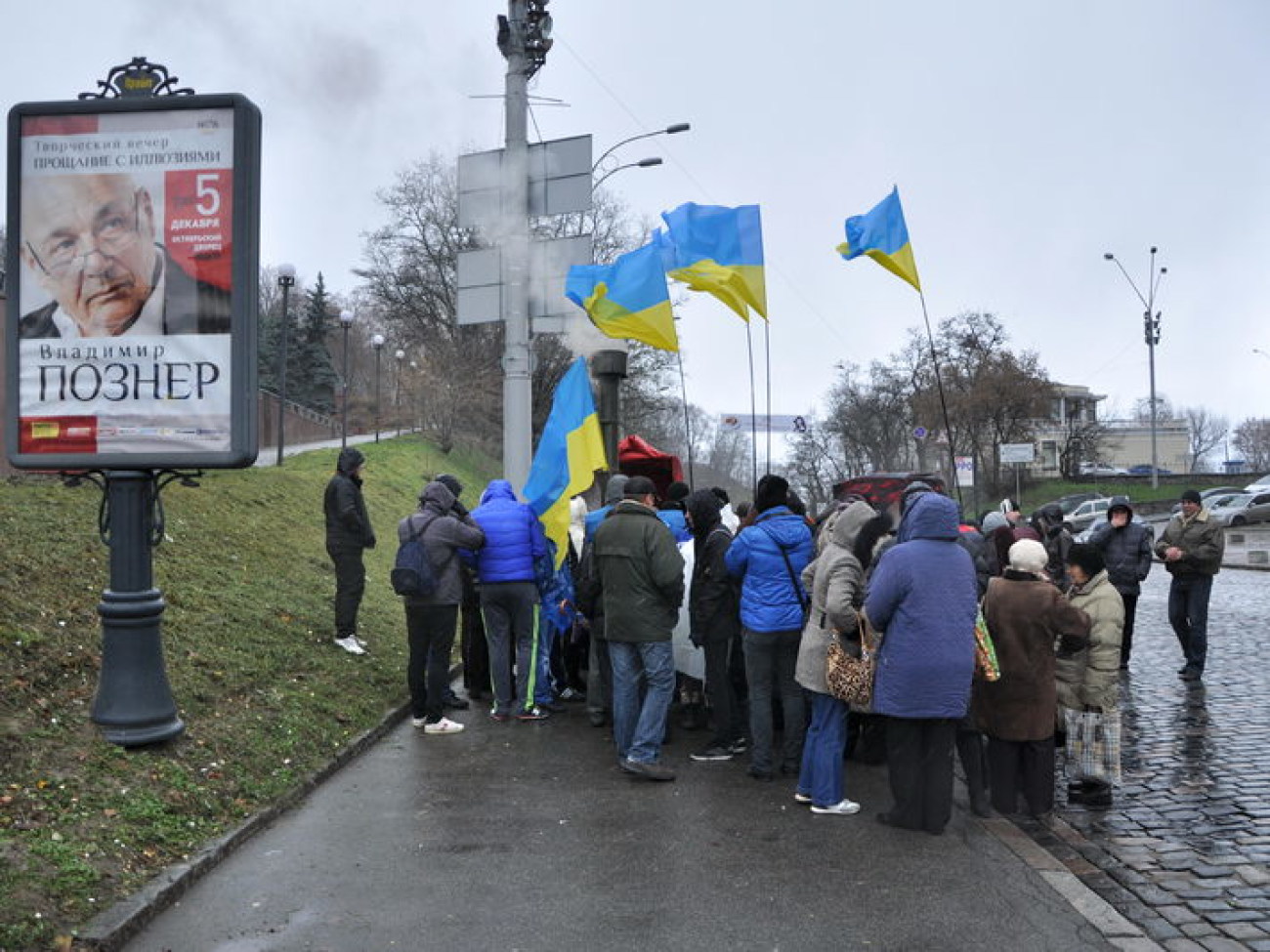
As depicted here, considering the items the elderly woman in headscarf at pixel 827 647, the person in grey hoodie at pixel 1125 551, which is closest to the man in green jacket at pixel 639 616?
the elderly woman in headscarf at pixel 827 647

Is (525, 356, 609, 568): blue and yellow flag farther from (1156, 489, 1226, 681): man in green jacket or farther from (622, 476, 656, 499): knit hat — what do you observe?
(1156, 489, 1226, 681): man in green jacket

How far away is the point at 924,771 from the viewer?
5719 mm

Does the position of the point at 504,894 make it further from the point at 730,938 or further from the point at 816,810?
the point at 816,810

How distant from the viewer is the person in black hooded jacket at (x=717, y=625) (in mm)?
7266

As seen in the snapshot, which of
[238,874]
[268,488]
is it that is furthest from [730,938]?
[268,488]

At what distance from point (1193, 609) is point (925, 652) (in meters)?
5.87

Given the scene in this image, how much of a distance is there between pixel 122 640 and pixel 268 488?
11.6 metres

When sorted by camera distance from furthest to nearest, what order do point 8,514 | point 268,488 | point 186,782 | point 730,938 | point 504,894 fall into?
point 268,488 < point 8,514 < point 186,782 < point 504,894 < point 730,938

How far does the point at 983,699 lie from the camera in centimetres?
607

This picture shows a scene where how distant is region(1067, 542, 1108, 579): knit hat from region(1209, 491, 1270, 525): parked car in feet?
131

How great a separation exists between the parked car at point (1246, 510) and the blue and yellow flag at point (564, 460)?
3991 centimetres

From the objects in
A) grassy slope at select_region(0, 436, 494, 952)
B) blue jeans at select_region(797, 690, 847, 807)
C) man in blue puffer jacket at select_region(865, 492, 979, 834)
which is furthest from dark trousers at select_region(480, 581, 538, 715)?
man in blue puffer jacket at select_region(865, 492, 979, 834)

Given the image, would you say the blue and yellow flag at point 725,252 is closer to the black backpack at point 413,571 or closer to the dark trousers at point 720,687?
the dark trousers at point 720,687

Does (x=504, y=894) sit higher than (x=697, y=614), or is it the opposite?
(x=697, y=614)
